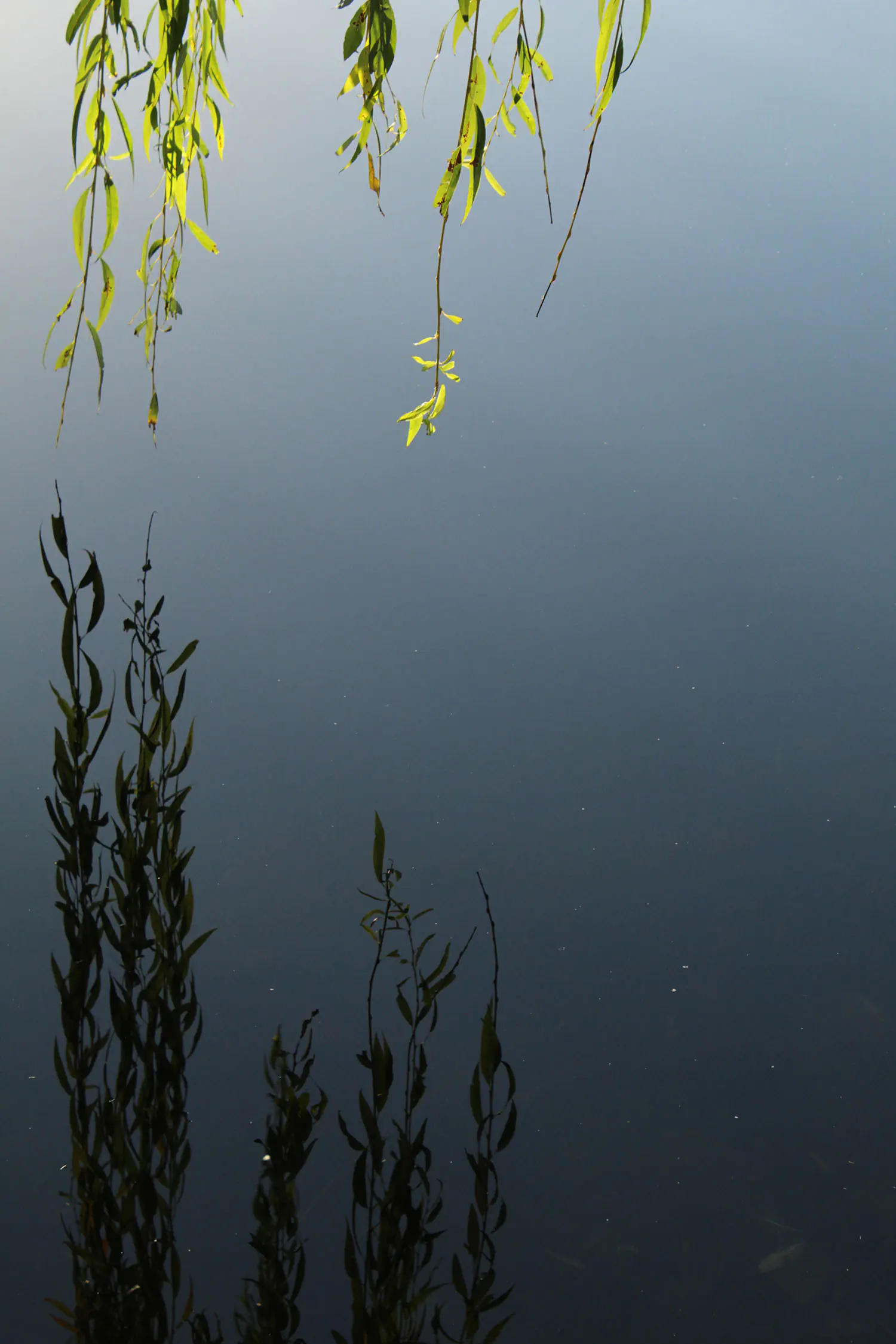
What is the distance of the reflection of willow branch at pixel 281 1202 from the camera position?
3.46 feet

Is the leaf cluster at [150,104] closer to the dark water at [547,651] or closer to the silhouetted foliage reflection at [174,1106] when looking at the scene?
the silhouetted foliage reflection at [174,1106]

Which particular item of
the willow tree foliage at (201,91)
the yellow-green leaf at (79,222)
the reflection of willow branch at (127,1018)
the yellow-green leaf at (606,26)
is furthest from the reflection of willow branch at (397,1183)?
the yellow-green leaf at (606,26)

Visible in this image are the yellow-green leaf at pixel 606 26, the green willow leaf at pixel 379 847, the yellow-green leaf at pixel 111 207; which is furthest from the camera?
the green willow leaf at pixel 379 847

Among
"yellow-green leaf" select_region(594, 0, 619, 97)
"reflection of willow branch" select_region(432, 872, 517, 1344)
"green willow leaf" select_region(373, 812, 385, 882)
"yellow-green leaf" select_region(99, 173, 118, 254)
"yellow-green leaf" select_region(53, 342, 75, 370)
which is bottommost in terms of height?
"reflection of willow branch" select_region(432, 872, 517, 1344)

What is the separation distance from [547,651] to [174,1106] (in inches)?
38.3

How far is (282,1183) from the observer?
3.83ft

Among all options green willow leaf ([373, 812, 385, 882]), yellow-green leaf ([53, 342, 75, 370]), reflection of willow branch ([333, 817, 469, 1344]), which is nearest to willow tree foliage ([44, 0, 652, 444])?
yellow-green leaf ([53, 342, 75, 370])

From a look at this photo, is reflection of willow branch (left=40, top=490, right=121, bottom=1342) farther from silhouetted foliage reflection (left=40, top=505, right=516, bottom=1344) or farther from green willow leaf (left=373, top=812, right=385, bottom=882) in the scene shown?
green willow leaf (left=373, top=812, right=385, bottom=882)

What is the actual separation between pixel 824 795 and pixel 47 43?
2.84 m

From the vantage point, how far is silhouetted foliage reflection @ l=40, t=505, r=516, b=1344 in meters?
1.06

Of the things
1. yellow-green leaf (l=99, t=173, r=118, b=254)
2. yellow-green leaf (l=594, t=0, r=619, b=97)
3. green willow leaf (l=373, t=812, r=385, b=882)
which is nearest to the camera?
yellow-green leaf (l=594, t=0, r=619, b=97)

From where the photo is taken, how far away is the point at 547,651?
1.97 metres

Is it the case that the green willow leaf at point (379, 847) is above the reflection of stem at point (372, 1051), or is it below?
above

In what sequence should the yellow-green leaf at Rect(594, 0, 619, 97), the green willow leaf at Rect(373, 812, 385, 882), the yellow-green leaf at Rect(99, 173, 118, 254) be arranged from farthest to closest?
the green willow leaf at Rect(373, 812, 385, 882) → the yellow-green leaf at Rect(99, 173, 118, 254) → the yellow-green leaf at Rect(594, 0, 619, 97)
